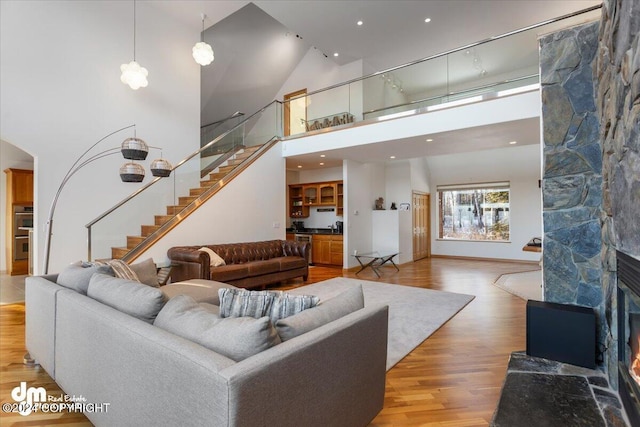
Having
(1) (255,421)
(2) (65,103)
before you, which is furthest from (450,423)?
(2) (65,103)

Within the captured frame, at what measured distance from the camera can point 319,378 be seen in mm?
1417

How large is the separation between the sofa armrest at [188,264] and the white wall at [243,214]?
1.31ft

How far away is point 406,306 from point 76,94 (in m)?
6.32

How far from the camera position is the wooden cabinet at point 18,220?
679 centimetres

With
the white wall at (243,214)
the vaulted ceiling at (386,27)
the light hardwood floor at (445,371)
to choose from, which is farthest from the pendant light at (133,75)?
the light hardwood floor at (445,371)

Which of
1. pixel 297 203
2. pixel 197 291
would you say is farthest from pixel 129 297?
pixel 297 203

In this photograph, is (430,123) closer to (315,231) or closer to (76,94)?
(315,231)

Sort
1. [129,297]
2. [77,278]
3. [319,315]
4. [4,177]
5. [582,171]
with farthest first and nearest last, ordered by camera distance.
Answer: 1. [4,177]
2. [582,171]
3. [77,278]
4. [129,297]
5. [319,315]

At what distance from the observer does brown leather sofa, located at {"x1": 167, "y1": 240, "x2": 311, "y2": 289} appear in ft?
15.8

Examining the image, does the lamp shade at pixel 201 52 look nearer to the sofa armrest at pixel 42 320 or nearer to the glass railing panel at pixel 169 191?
the glass railing panel at pixel 169 191

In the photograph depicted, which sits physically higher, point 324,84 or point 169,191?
point 324,84

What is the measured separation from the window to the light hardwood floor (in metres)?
4.78

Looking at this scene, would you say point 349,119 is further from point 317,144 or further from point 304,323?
point 304,323

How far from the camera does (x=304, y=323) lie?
5.08 ft
